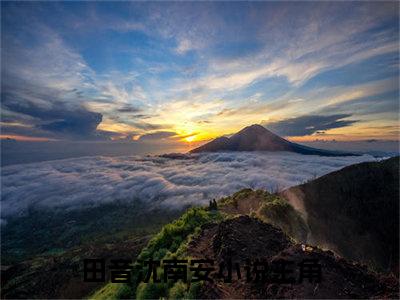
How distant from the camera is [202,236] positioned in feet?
65.4

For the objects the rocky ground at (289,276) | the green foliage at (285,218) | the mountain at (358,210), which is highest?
the rocky ground at (289,276)

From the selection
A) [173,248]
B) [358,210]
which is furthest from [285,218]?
[358,210]

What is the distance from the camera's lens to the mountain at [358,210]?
54438 millimetres

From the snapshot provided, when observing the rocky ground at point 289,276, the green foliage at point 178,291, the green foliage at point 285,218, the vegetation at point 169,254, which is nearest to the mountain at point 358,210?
the green foliage at point 285,218

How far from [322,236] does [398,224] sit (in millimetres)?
22572

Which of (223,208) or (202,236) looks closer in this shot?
(202,236)

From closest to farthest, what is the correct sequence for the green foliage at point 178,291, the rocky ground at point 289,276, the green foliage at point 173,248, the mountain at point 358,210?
1. the rocky ground at point 289,276
2. the green foliage at point 178,291
3. the green foliage at point 173,248
4. the mountain at point 358,210

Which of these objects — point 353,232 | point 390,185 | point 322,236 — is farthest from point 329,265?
point 390,185

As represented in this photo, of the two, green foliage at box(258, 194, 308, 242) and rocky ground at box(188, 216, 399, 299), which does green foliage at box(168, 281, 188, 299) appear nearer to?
rocky ground at box(188, 216, 399, 299)

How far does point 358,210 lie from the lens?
218 feet

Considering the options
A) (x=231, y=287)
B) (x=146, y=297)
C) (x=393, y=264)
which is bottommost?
(x=393, y=264)

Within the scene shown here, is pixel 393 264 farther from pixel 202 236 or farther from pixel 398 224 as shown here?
pixel 202 236

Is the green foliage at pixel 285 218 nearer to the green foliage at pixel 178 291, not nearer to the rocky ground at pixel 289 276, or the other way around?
the rocky ground at pixel 289 276

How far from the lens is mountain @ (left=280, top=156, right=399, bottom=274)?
54.4 m
